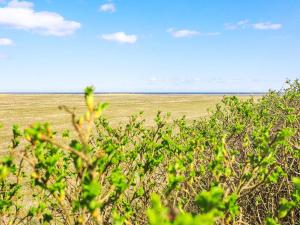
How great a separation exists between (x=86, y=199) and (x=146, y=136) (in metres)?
3.66

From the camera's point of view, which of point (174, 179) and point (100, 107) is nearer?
point (100, 107)

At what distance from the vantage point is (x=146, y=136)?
5.36 metres

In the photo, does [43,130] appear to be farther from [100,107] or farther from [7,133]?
[7,133]

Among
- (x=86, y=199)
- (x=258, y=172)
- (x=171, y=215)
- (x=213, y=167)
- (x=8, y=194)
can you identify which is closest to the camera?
(x=171, y=215)

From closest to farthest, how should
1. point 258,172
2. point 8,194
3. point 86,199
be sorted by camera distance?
point 86,199 < point 258,172 < point 8,194

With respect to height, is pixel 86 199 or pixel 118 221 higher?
→ pixel 86 199

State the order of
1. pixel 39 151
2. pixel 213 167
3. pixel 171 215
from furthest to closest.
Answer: pixel 213 167 → pixel 39 151 → pixel 171 215

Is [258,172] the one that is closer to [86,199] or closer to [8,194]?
[86,199]

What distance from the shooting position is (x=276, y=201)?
571 centimetres

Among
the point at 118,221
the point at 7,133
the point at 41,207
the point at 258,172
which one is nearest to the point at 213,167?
the point at 258,172

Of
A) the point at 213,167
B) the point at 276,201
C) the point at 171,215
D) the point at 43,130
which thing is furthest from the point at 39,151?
the point at 276,201

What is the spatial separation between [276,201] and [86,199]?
4.72 metres

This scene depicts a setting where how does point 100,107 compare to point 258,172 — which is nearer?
point 100,107

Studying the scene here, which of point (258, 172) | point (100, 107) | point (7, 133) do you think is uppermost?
point (100, 107)
